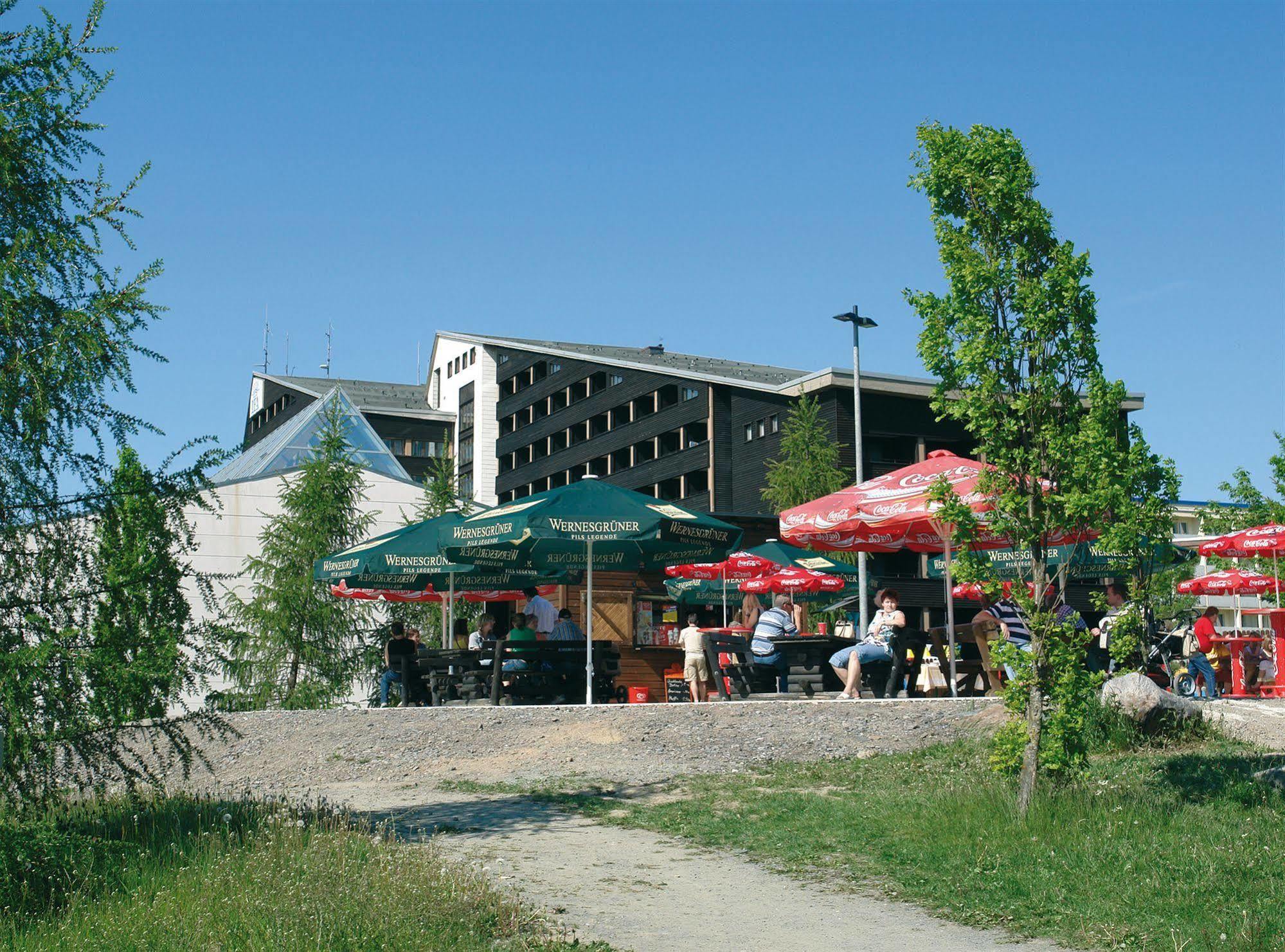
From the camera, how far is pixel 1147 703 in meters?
11.4

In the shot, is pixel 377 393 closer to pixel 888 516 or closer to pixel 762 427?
A: pixel 762 427

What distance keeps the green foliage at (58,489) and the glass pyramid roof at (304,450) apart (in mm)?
21131

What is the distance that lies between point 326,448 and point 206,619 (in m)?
18.4

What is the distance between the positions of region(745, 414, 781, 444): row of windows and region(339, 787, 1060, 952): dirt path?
46.6m

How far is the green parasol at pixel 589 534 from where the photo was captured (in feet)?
46.4

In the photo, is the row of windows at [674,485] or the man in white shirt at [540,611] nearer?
the man in white shirt at [540,611]

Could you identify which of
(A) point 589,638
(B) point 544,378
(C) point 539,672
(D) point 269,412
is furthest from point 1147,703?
(D) point 269,412

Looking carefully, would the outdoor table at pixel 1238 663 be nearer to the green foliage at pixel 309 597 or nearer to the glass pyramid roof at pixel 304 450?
the green foliage at pixel 309 597

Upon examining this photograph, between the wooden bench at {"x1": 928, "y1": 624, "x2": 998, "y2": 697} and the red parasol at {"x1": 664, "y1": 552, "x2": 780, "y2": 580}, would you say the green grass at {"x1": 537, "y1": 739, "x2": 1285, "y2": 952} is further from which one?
the red parasol at {"x1": 664, "y1": 552, "x2": 780, "y2": 580}

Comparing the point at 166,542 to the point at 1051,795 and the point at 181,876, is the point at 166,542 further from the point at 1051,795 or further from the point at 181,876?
the point at 1051,795

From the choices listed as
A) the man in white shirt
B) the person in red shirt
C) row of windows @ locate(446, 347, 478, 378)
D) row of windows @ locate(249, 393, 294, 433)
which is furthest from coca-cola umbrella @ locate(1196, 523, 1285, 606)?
row of windows @ locate(249, 393, 294, 433)

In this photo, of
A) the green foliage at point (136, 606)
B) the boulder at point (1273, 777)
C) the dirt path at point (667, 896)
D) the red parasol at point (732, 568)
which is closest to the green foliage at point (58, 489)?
the green foliage at point (136, 606)

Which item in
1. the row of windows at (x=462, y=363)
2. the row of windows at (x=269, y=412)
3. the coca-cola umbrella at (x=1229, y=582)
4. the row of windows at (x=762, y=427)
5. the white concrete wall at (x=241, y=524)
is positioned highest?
the row of windows at (x=462, y=363)

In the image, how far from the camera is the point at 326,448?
2533cm
